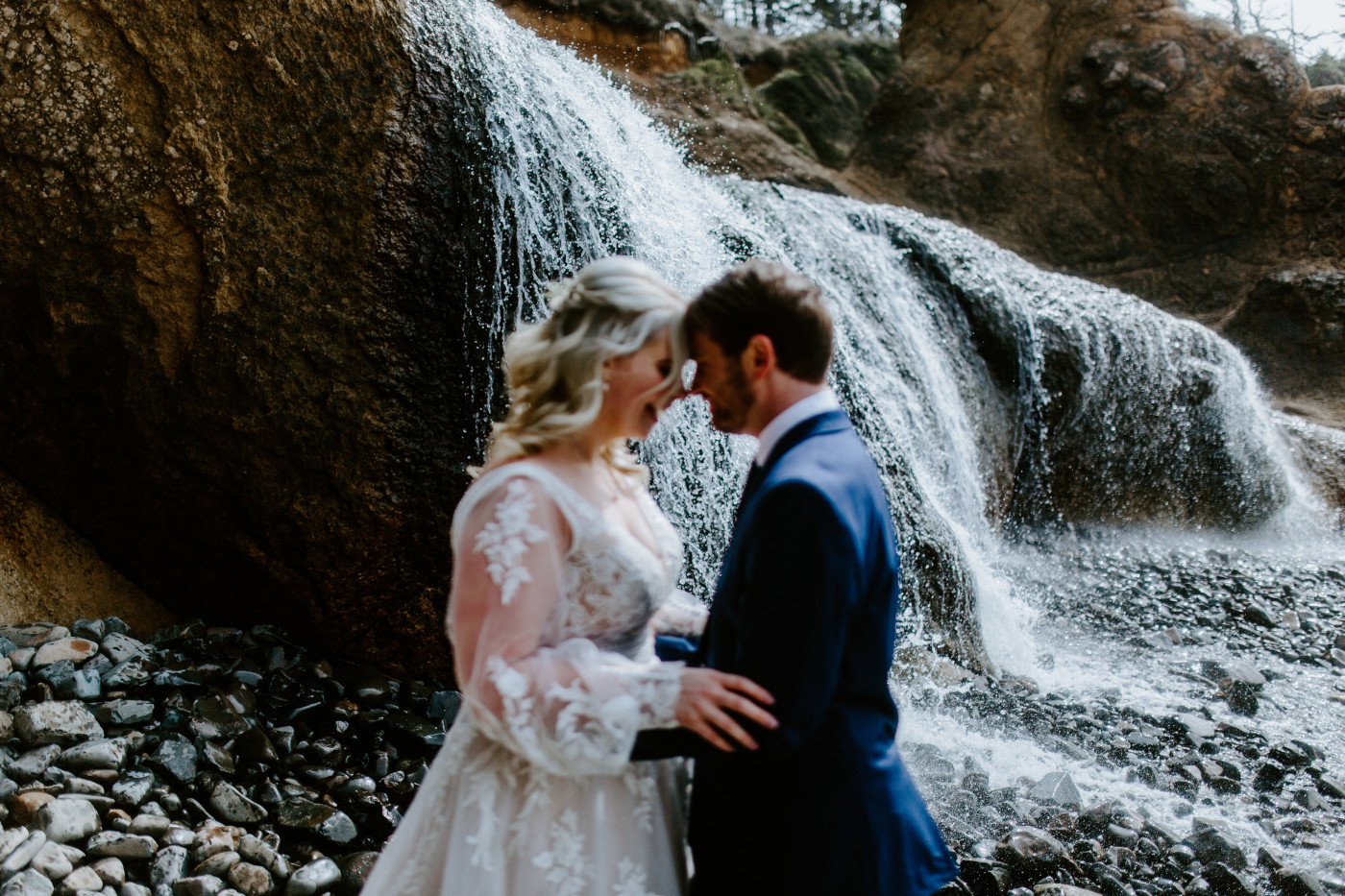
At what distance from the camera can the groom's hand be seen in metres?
1.39

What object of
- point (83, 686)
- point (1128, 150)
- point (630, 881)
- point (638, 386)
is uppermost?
point (1128, 150)

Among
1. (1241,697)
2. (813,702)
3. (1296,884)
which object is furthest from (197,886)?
(1241,697)

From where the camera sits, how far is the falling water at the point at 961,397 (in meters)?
4.22

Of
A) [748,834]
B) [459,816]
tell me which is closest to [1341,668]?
[748,834]

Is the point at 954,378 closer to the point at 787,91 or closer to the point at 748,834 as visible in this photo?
the point at 748,834

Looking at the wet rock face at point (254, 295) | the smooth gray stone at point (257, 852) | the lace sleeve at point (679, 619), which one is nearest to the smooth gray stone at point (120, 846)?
the smooth gray stone at point (257, 852)

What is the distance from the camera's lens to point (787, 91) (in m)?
16.0

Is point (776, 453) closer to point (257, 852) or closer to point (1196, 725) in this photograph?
point (257, 852)

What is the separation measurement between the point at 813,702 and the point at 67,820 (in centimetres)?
263

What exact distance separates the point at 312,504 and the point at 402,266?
1066mm

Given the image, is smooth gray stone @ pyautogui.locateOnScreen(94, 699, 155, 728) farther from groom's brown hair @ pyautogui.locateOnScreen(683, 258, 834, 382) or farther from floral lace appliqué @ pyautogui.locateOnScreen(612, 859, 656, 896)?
groom's brown hair @ pyautogui.locateOnScreen(683, 258, 834, 382)

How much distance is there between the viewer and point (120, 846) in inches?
108

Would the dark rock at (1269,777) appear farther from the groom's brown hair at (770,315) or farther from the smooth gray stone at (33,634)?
the smooth gray stone at (33,634)

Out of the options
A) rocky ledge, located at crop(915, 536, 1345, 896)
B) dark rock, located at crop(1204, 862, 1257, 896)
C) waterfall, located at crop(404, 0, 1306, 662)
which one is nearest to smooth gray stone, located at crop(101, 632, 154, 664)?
waterfall, located at crop(404, 0, 1306, 662)
